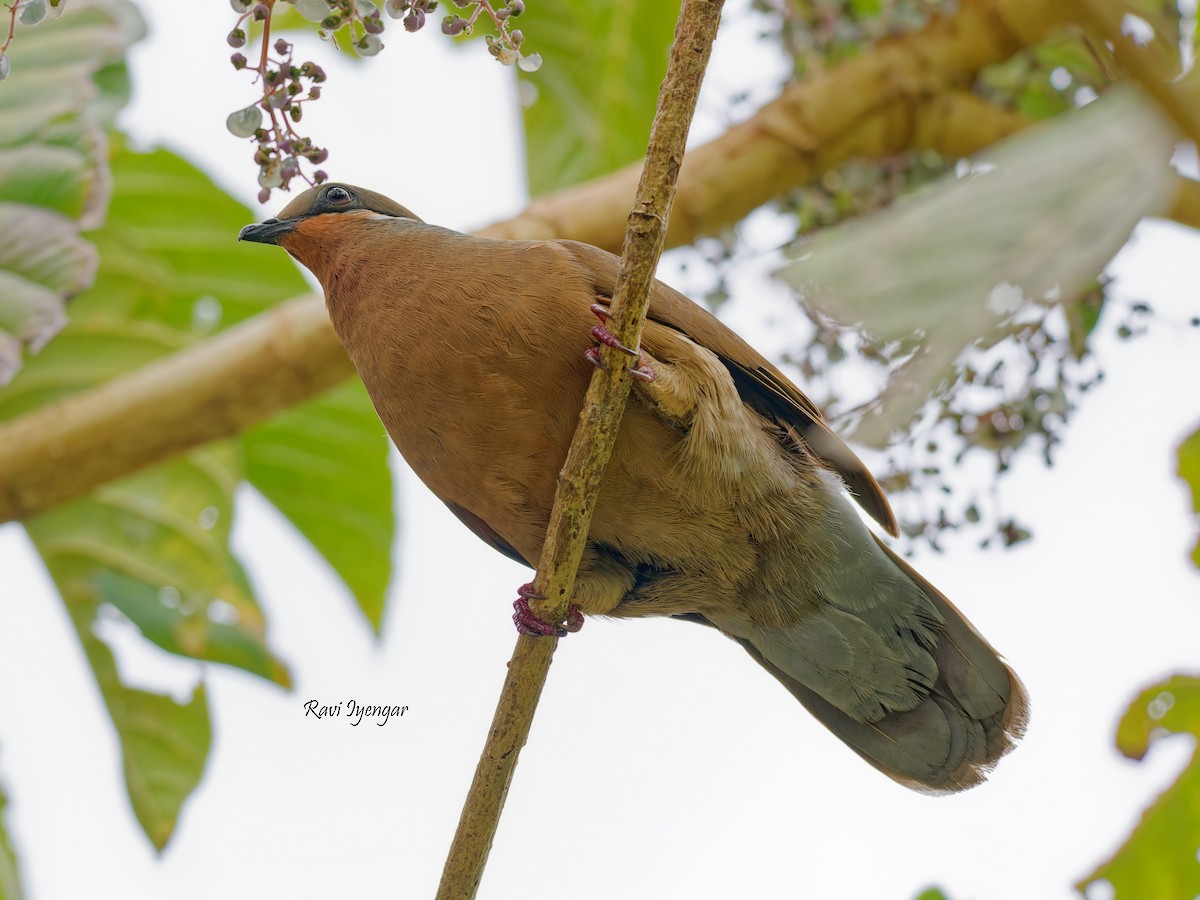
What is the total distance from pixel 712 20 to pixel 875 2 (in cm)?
275

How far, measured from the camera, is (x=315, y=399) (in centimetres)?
381

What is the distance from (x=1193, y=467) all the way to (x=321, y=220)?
2.30 meters

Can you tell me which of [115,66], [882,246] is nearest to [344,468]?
[115,66]

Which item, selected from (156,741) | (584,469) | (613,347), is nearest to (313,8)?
(613,347)

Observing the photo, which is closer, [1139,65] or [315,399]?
[1139,65]

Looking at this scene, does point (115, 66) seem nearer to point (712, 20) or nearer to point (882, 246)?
point (712, 20)

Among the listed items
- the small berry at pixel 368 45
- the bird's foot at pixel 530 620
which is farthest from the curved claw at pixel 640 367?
the small berry at pixel 368 45

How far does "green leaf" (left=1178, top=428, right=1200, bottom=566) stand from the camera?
114 inches

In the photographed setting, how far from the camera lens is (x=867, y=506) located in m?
2.98

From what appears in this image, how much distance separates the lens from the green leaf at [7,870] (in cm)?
356

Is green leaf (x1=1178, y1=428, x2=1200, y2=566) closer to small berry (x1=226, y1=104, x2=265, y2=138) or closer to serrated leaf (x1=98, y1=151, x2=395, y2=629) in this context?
small berry (x1=226, y1=104, x2=265, y2=138)

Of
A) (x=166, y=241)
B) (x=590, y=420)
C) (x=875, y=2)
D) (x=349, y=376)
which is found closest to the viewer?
(x=590, y=420)

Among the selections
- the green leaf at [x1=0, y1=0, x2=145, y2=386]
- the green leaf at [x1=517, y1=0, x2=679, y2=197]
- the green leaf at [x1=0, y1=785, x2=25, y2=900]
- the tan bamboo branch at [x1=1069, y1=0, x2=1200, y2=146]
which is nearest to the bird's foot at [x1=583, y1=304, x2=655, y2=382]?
the green leaf at [x1=0, y1=0, x2=145, y2=386]

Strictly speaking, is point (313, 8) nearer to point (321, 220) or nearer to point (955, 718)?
point (321, 220)
